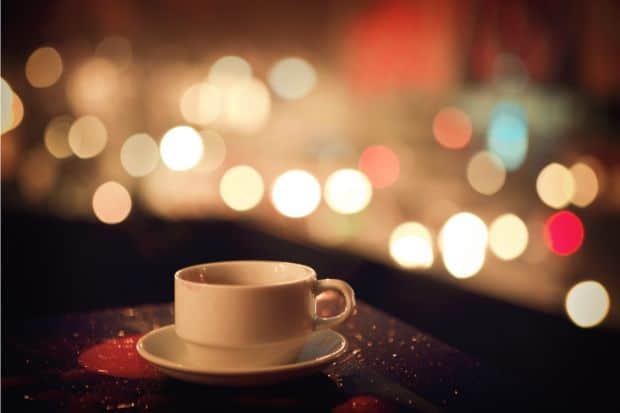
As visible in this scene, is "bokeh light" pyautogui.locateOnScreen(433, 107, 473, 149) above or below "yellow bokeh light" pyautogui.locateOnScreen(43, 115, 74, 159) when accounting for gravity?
above

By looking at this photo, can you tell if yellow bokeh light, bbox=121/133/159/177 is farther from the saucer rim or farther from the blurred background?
the saucer rim

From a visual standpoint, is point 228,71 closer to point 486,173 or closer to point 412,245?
point 412,245

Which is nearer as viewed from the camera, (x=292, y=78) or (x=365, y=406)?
(x=365, y=406)

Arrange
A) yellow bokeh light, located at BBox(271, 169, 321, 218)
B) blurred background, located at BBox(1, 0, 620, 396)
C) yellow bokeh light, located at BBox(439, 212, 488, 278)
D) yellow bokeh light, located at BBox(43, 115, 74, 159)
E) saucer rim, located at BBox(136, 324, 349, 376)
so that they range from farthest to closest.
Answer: yellow bokeh light, located at BBox(43, 115, 74, 159), yellow bokeh light, located at BBox(271, 169, 321, 218), yellow bokeh light, located at BBox(439, 212, 488, 278), blurred background, located at BBox(1, 0, 620, 396), saucer rim, located at BBox(136, 324, 349, 376)

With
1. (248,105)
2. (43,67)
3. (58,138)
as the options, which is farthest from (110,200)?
(248,105)

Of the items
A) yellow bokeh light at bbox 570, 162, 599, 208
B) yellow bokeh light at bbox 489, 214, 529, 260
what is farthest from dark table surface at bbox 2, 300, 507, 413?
yellow bokeh light at bbox 489, 214, 529, 260

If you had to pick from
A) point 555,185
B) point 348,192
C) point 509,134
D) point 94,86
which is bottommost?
point 348,192
